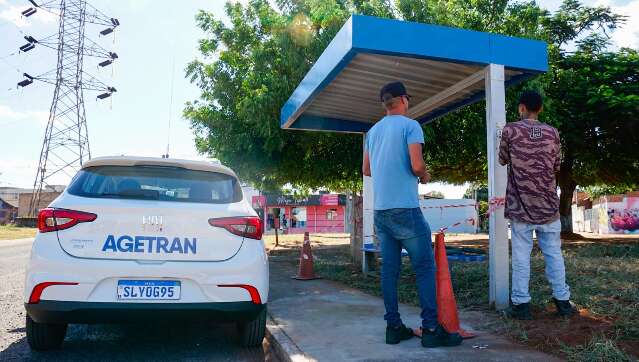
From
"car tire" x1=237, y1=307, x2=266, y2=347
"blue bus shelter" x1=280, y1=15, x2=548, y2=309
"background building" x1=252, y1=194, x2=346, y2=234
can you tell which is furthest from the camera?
"background building" x1=252, y1=194, x2=346, y2=234

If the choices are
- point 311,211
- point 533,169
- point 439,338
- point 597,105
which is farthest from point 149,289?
point 311,211

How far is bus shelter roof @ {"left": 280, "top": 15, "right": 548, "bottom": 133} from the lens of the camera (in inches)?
208

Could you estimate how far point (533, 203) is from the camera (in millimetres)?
4531

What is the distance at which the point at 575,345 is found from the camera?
3666mm

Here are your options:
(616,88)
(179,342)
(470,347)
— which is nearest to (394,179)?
(470,347)

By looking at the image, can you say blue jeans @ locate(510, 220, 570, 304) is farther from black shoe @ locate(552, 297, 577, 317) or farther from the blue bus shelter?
the blue bus shelter

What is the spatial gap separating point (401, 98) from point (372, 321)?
7.32 feet

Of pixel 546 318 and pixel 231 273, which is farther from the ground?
pixel 231 273

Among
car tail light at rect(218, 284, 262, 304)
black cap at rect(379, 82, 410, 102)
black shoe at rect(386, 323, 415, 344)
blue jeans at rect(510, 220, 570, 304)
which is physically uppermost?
black cap at rect(379, 82, 410, 102)

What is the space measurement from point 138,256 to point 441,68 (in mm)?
4468

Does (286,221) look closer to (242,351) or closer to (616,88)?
(616,88)

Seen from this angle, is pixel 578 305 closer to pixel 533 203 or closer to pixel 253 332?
pixel 533 203

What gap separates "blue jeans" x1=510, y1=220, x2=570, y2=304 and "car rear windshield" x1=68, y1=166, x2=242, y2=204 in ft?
8.55

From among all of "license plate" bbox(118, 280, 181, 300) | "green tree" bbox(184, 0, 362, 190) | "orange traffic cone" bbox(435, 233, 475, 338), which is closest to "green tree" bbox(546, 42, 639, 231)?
"green tree" bbox(184, 0, 362, 190)
